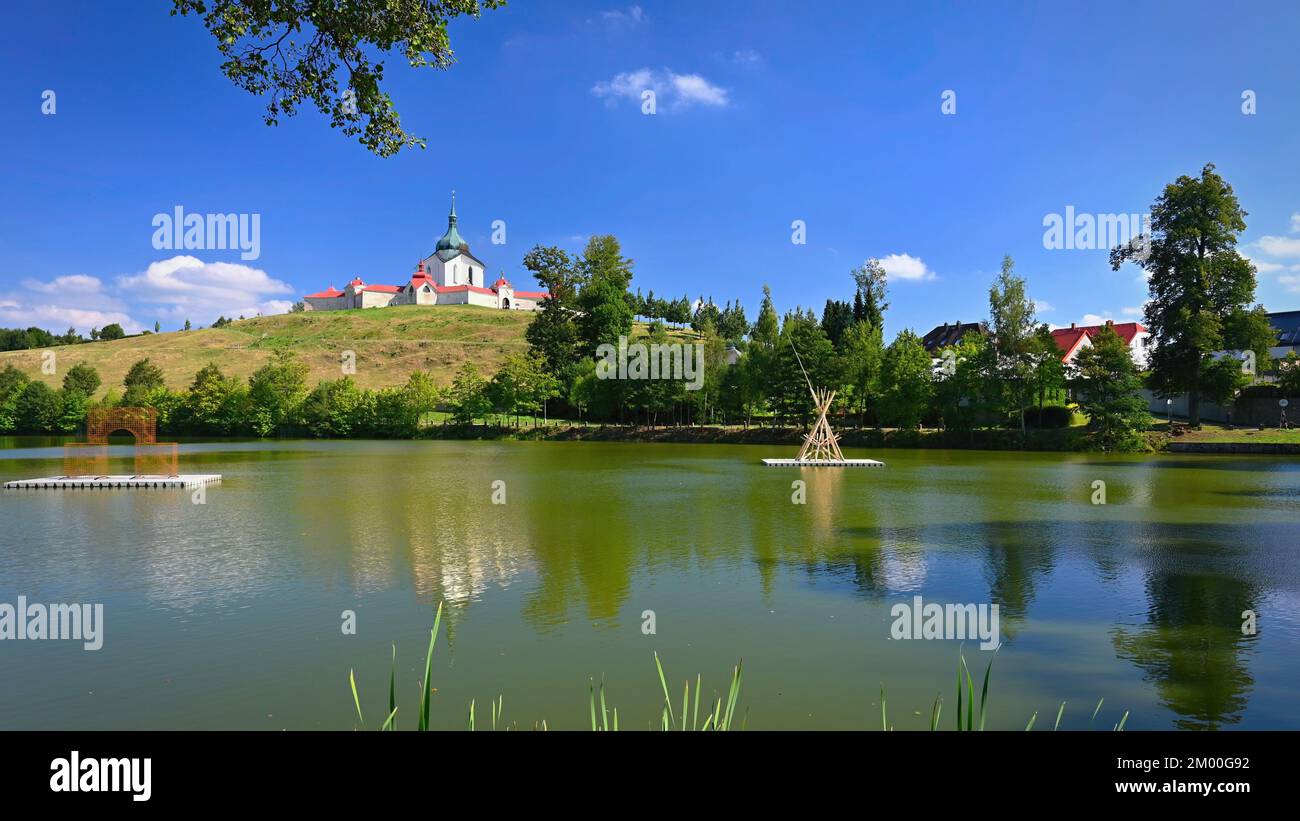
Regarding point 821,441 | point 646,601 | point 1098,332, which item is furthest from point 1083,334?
point 646,601

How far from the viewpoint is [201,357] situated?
105 m

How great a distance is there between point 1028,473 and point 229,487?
3458 centimetres

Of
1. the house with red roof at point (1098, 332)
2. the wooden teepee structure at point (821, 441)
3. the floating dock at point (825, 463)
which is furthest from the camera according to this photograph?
the house with red roof at point (1098, 332)

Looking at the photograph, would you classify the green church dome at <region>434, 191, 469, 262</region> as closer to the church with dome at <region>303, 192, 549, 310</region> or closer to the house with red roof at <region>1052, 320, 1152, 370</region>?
the church with dome at <region>303, 192, 549, 310</region>

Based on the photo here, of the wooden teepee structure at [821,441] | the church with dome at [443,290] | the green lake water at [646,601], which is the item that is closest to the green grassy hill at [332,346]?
the church with dome at [443,290]

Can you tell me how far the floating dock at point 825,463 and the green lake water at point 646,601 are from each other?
13.4m

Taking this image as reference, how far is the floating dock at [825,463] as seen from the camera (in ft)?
128

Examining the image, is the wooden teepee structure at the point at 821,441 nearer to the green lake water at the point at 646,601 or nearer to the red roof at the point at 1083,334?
the green lake water at the point at 646,601

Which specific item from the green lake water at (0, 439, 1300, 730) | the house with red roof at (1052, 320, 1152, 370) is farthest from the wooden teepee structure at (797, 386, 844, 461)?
the house with red roof at (1052, 320, 1152, 370)

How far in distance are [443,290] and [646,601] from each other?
5700 inches

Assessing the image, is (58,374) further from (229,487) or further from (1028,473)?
(1028,473)

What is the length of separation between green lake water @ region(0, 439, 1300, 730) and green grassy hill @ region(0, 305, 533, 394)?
77741 mm

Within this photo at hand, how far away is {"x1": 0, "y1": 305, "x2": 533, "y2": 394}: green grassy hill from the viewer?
98.0m

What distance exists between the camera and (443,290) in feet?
485
